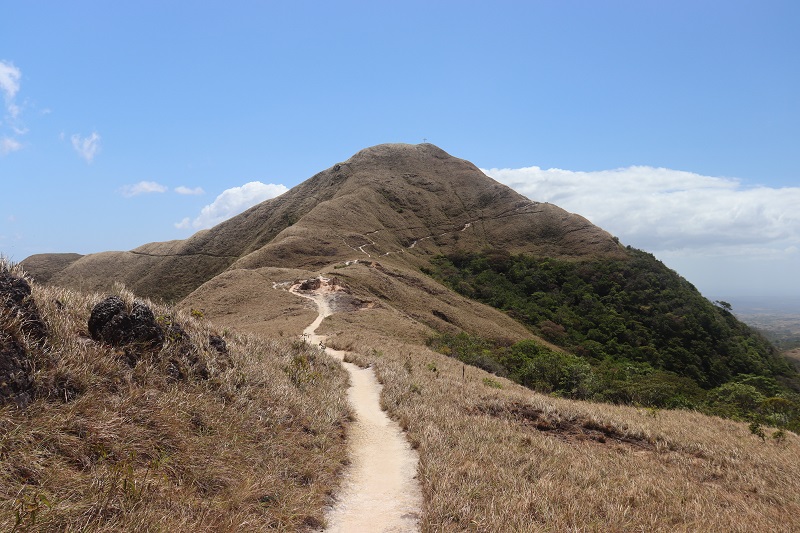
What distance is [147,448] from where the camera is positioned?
4172 mm

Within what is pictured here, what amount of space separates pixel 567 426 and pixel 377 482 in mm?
5764

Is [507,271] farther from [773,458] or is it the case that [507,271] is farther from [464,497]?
[464,497]

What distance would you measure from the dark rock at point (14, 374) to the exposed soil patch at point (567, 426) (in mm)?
8881

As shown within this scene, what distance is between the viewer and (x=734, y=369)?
40938 millimetres

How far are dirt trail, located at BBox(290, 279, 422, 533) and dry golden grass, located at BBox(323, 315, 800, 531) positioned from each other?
0.81ft

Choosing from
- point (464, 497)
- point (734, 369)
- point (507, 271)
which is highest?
point (507, 271)

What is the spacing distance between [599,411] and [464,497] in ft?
24.0

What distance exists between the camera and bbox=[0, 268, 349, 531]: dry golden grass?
3234mm

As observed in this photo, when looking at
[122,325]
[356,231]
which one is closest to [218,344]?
[122,325]

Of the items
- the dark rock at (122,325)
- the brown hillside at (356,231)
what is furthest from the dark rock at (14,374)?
the brown hillside at (356,231)

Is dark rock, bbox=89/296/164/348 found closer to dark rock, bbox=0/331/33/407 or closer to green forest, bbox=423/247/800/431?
dark rock, bbox=0/331/33/407

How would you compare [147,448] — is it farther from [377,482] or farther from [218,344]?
[218,344]

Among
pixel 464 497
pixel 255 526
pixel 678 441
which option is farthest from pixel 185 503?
pixel 678 441

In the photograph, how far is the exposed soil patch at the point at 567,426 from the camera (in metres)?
9.09
